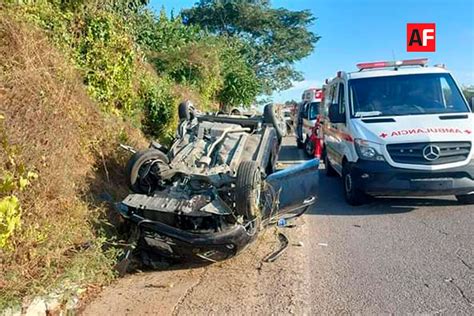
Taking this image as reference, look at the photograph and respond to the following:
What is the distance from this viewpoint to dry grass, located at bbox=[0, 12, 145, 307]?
158 inches

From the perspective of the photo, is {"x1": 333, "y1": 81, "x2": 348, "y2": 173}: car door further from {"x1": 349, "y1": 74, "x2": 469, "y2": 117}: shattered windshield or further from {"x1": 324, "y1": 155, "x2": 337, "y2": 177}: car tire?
{"x1": 324, "y1": 155, "x2": 337, "y2": 177}: car tire

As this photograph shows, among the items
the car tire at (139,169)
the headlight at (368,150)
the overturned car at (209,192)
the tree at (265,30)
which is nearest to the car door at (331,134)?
the headlight at (368,150)

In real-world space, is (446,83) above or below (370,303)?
above

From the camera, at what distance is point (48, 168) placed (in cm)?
463

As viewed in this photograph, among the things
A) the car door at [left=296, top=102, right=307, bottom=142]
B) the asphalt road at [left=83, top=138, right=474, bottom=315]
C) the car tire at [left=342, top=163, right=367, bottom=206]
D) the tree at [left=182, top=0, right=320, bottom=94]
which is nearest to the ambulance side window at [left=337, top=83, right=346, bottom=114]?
the car tire at [left=342, top=163, right=367, bottom=206]

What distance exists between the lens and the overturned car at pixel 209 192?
16.0ft

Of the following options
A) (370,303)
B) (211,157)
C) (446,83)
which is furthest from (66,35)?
(446,83)

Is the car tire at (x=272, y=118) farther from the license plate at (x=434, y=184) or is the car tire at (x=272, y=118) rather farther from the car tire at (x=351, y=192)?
the license plate at (x=434, y=184)

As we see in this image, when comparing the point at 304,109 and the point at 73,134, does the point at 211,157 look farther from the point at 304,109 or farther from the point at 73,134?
the point at 304,109

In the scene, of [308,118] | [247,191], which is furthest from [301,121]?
[247,191]

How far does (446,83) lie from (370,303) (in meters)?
5.67

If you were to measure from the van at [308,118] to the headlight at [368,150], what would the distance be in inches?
303

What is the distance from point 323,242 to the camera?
6.18 m

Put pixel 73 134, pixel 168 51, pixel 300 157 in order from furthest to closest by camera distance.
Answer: pixel 300 157, pixel 168 51, pixel 73 134
